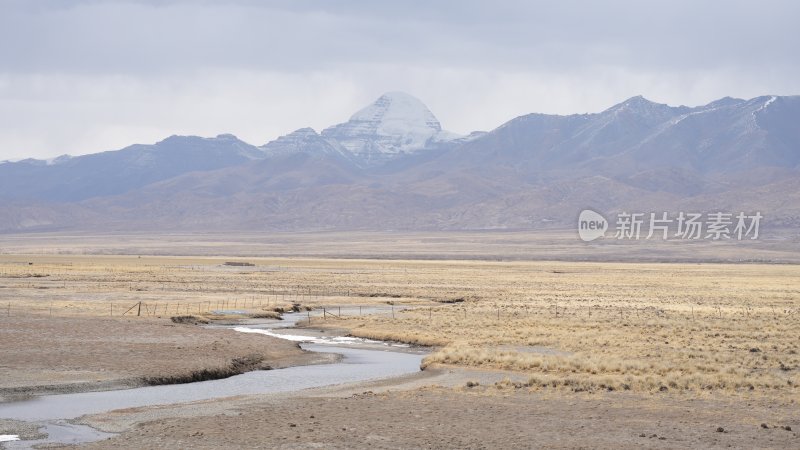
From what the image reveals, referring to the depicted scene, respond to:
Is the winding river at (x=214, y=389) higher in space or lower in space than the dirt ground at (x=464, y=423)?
lower

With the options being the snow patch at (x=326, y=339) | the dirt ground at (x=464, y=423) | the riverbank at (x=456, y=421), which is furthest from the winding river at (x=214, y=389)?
the dirt ground at (x=464, y=423)

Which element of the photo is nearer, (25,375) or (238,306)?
(25,375)

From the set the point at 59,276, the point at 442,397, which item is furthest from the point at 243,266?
the point at 442,397

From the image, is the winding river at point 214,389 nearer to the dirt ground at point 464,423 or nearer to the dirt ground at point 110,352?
the dirt ground at point 110,352

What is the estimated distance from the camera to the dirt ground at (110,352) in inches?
1201

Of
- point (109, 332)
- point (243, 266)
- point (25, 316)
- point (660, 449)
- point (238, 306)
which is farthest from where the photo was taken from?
point (243, 266)

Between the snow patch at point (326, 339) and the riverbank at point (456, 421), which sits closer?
the riverbank at point (456, 421)

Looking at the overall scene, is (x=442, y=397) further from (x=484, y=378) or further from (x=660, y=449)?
(x=660, y=449)

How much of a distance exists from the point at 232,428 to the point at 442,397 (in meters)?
6.67

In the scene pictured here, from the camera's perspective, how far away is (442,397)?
1107 inches

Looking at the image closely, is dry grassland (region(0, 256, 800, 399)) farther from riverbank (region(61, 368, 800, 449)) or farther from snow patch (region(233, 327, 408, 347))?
riverbank (region(61, 368, 800, 449))

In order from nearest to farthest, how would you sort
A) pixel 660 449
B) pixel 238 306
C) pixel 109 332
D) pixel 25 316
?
pixel 660 449 < pixel 109 332 < pixel 25 316 < pixel 238 306

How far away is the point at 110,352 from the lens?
35.8m

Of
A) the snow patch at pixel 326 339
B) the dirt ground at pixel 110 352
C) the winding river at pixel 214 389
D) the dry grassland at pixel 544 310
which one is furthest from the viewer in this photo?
the snow patch at pixel 326 339
